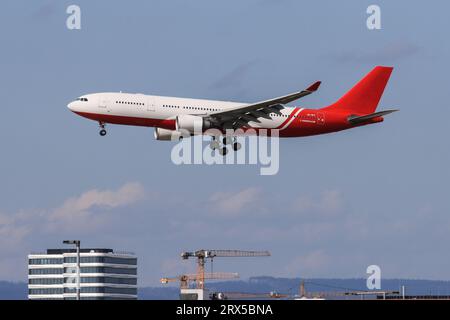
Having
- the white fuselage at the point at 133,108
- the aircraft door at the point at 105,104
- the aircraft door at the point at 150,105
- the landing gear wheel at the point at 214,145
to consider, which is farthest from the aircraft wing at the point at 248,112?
the aircraft door at the point at 105,104

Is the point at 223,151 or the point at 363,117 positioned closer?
the point at 223,151

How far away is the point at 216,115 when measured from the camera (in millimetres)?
80250

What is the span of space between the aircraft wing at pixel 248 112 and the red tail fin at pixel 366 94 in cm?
1028

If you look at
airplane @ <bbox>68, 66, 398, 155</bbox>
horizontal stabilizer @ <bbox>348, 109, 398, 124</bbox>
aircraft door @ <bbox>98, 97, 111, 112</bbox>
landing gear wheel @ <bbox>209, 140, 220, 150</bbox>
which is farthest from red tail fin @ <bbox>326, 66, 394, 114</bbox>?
aircraft door @ <bbox>98, 97, 111, 112</bbox>

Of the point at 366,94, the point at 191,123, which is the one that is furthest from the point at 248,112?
the point at 366,94

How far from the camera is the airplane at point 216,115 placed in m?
78.8

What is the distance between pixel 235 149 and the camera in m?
86.7

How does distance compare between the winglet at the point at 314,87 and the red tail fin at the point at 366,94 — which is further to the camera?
the red tail fin at the point at 366,94

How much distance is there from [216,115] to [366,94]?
20.4 m

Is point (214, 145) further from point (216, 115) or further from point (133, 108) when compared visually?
point (133, 108)

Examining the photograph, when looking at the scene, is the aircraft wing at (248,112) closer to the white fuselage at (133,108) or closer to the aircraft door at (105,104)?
the white fuselage at (133,108)

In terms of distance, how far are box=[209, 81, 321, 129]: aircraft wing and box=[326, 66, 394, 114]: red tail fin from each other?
10279 mm

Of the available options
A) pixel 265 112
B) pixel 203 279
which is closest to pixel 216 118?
pixel 265 112
